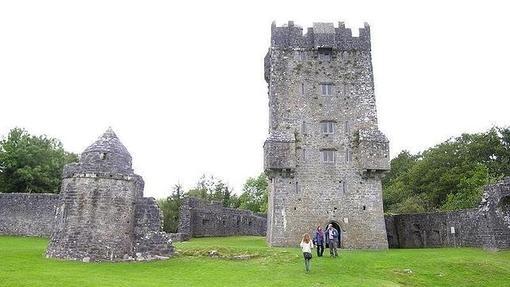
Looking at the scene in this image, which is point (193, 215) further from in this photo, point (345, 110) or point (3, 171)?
point (3, 171)

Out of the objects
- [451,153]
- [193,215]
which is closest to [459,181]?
[451,153]

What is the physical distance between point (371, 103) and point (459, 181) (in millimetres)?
24264

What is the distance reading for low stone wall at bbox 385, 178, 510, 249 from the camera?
30219mm

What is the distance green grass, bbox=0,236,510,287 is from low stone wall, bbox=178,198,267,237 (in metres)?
18.2

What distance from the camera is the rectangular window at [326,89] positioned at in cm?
3716

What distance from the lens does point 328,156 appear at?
3619 centimetres

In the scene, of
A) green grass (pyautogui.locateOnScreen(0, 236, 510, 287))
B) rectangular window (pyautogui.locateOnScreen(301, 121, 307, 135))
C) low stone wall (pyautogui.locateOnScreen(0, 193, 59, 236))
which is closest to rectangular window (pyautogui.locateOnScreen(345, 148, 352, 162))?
rectangular window (pyautogui.locateOnScreen(301, 121, 307, 135))

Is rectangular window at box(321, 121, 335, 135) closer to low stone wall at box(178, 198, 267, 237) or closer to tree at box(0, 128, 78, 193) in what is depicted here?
low stone wall at box(178, 198, 267, 237)

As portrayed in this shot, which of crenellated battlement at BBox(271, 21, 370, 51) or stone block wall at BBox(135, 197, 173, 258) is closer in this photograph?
stone block wall at BBox(135, 197, 173, 258)

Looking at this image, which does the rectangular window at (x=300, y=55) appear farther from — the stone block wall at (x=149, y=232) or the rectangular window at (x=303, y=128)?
the stone block wall at (x=149, y=232)

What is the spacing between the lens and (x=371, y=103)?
37.0 meters

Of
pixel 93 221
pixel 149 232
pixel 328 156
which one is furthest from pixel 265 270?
pixel 328 156

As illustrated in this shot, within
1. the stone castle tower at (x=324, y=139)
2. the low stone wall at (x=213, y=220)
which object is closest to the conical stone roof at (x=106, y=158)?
the stone castle tower at (x=324, y=139)

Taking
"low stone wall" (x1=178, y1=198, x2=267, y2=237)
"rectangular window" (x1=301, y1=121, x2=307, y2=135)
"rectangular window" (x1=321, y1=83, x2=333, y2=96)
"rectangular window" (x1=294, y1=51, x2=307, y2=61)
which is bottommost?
"low stone wall" (x1=178, y1=198, x2=267, y2=237)
